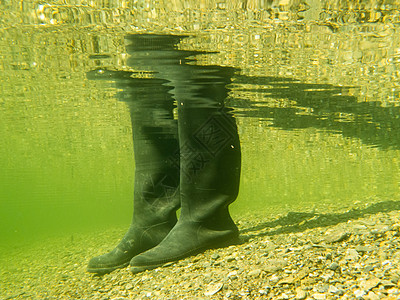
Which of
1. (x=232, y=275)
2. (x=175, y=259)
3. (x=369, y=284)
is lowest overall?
(x=175, y=259)

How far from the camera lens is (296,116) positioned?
1238 centimetres

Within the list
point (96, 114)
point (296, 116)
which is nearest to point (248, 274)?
point (296, 116)

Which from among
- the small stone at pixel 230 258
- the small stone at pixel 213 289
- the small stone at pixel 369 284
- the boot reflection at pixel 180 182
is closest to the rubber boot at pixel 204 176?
the boot reflection at pixel 180 182

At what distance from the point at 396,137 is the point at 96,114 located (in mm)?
16971

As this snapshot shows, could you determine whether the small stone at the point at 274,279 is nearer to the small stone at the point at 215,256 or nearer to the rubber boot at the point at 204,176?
the small stone at the point at 215,256

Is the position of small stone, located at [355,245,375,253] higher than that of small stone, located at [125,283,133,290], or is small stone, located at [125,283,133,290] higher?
small stone, located at [355,245,375,253]

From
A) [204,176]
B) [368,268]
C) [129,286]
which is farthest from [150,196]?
[368,268]

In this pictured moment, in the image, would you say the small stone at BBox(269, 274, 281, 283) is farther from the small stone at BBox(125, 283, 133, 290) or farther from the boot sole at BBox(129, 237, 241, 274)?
the small stone at BBox(125, 283, 133, 290)

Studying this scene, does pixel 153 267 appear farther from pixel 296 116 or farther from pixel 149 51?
pixel 296 116

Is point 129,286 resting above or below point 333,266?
below

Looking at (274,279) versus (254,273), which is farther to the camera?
(254,273)

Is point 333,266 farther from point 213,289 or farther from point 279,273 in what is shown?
point 213,289

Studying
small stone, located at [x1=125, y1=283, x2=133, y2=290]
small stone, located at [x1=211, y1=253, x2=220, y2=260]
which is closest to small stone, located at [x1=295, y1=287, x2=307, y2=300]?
small stone, located at [x1=211, y1=253, x2=220, y2=260]

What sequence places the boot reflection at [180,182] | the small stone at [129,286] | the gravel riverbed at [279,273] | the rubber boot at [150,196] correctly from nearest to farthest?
the gravel riverbed at [279,273] < the small stone at [129,286] < the boot reflection at [180,182] < the rubber boot at [150,196]
